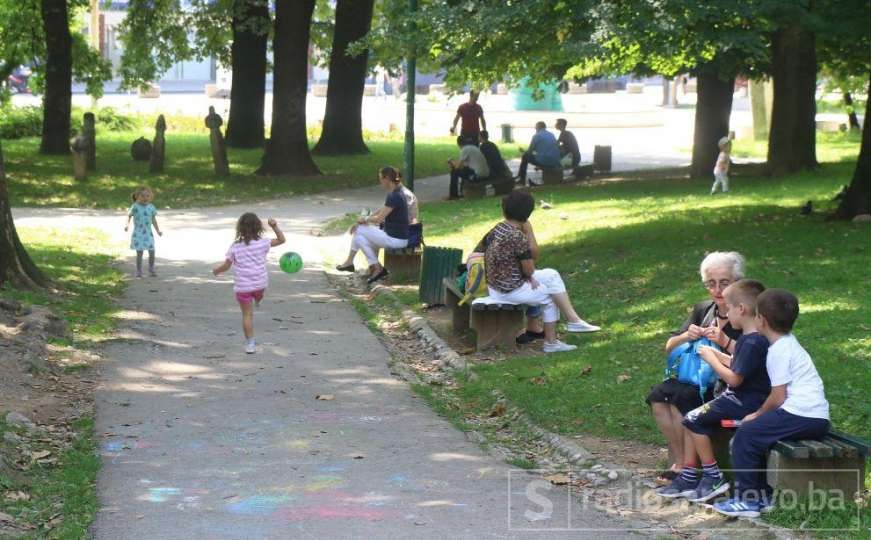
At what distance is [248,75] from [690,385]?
88.0 ft

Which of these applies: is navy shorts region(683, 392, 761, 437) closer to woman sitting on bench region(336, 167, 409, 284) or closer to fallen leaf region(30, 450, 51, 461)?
fallen leaf region(30, 450, 51, 461)

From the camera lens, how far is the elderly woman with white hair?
7367mm

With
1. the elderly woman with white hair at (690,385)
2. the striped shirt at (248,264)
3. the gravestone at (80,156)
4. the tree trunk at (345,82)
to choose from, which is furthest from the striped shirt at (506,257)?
the tree trunk at (345,82)

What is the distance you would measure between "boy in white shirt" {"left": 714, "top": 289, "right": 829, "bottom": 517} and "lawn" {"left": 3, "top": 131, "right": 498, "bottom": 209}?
18.6m

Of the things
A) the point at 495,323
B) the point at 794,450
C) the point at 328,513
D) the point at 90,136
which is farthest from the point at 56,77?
the point at 794,450

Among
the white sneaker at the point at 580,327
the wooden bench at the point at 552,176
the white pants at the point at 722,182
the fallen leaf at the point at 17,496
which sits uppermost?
the white pants at the point at 722,182

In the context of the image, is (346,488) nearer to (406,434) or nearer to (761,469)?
(406,434)

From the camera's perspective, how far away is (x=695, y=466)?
719 centimetres

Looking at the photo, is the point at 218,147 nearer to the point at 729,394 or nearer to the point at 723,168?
the point at 723,168

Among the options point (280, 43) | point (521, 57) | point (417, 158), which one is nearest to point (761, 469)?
point (521, 57)

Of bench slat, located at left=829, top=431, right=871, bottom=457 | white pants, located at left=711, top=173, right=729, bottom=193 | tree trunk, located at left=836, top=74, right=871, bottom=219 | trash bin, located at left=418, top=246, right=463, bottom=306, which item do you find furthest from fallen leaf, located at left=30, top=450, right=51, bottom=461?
white pants, located at left=711, top=173, right=729, bottom=193

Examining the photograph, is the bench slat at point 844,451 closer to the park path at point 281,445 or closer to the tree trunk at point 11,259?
the park path at point 281,445

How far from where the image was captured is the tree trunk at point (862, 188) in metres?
16.7

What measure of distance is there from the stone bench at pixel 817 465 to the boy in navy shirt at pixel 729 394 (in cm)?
39
